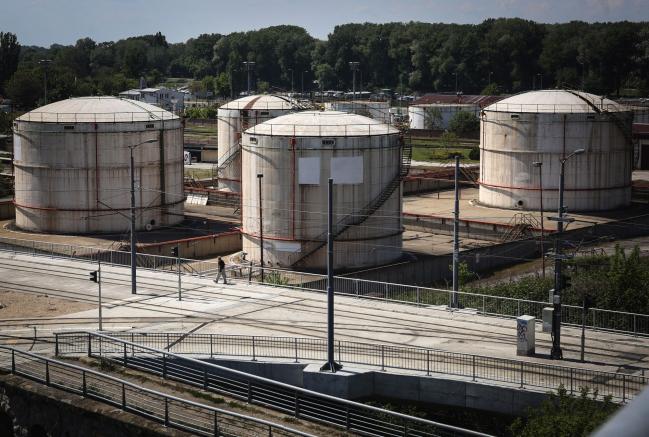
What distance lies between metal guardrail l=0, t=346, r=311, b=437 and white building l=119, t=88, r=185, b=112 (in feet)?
413

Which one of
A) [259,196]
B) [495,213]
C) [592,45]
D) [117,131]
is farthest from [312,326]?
[592,45]

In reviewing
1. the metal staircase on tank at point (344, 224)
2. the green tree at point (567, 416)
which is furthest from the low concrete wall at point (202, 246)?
the green tree at point (567, 416)

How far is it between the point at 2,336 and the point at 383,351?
14.3m

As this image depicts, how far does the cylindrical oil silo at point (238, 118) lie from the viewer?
279 ft

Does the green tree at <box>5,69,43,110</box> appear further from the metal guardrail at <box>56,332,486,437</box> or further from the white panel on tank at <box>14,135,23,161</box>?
the metal guardrail at <box>56,332,486,437</box>

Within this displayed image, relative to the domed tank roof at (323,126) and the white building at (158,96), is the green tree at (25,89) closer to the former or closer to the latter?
the white building at (158,96)

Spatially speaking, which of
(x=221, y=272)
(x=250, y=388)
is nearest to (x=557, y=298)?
(x=250, y=388)

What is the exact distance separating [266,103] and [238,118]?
9.06 ft

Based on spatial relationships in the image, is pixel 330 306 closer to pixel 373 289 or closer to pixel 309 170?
pixel 373 289

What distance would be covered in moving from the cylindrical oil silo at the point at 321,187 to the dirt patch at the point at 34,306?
48.8 ft

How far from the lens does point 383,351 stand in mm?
32125

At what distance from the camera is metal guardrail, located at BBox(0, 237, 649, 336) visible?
1523 inches

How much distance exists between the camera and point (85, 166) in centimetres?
6594

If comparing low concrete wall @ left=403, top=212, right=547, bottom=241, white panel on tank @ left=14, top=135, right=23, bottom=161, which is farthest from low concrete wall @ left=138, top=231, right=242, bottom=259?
low concrete wall @ left=403, top=212, right=547, bottom=241
